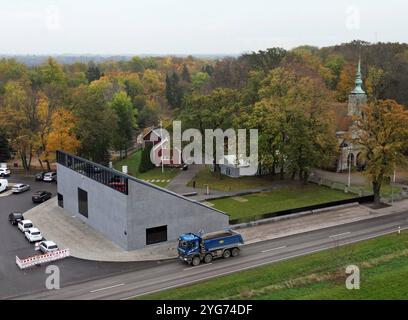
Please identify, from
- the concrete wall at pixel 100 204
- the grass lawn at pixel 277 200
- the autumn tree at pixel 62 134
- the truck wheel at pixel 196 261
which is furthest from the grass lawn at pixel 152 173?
the truck wheel at pixel 196 261

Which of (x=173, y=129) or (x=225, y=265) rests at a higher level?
(x=173, y=129)

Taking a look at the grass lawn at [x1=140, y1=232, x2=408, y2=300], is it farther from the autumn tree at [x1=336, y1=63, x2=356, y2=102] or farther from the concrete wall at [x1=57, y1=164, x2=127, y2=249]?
the autumn tree at [x1=336, y1=63, x2=356, y2=102]

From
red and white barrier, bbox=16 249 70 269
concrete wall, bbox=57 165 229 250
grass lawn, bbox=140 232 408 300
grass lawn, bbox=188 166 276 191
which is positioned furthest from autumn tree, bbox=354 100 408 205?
red and white barrier, bbox=16 249 70 269

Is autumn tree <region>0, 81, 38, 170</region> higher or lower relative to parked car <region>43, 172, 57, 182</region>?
higher

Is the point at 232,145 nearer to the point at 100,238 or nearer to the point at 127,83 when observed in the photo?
the point at 100,238

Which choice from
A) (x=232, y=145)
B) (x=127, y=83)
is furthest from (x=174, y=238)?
(x=127, y=83)

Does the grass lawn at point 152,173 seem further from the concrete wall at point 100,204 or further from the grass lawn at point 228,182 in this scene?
the concrete wall at point 100,204

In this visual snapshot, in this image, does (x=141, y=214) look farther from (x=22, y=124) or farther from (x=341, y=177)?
(x=22, y=124)

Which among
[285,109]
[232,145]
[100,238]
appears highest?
[285,109]
